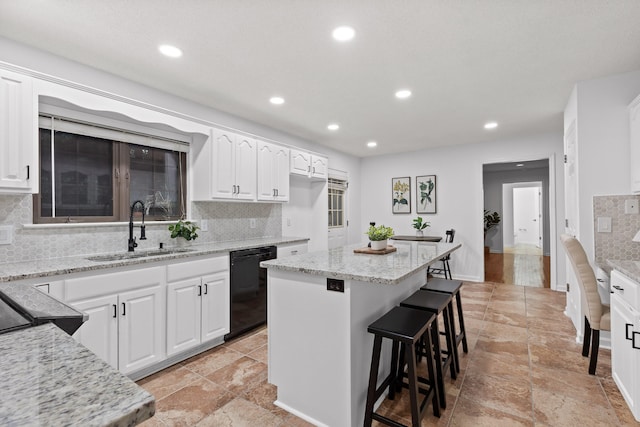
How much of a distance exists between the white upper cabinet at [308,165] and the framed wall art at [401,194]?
194cm

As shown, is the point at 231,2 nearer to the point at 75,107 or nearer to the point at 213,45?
the point at 213,45

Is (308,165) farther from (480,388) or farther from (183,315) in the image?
(480,388)

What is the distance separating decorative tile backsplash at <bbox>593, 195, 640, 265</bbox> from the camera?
270cm

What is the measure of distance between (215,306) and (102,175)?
1532 mm

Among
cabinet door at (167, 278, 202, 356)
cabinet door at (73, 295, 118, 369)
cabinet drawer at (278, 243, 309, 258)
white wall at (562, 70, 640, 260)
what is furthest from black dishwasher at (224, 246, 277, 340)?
white wall at (562, 70, 640, 260)

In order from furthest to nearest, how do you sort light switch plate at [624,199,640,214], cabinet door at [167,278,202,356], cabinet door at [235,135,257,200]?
cabinet door at [235,135,257,200] → light switch plate at [624,199,640,214] → cabinet door at [167,278,202,356]

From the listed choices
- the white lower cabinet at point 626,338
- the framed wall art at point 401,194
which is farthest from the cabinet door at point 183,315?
→ the framed wall art at point 401,194

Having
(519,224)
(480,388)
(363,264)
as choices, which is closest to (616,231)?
(480,388)

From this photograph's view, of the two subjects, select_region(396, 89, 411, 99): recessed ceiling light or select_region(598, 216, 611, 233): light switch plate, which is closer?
select_region(598, 216, 611, 233): light switch plate

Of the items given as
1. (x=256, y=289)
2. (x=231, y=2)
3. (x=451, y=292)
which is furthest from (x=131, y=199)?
(x=451, y=292)

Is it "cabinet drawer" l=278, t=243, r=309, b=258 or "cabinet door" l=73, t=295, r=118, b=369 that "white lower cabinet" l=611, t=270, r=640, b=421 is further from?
"cabinet door" l=73, t=295, r=118, b=369

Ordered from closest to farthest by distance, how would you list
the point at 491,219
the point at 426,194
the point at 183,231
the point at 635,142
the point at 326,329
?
the point at 326,329
the point at 635,142
the point at 183,231
the point at 426,194
the point at 491,219

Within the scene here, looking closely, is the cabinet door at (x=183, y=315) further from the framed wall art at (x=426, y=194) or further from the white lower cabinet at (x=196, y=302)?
the framed wall art at (x=426, y=194)

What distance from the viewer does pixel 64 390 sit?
21.1 inches
